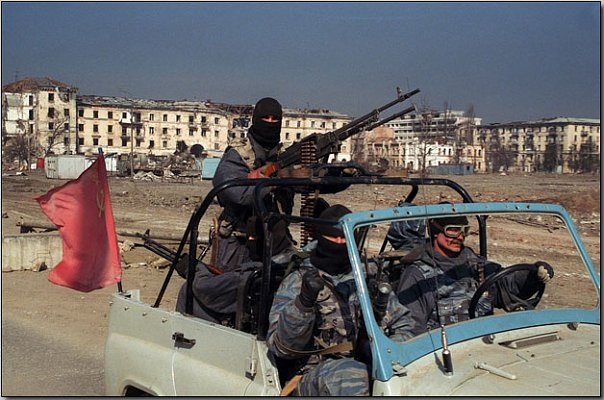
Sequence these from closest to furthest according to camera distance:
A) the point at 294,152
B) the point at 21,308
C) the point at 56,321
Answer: the point at 294,152 → the point at 56,321 → the point at 21,308

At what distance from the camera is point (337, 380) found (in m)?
3.37

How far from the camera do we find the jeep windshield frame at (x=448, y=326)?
10.7ft

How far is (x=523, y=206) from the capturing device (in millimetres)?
4223

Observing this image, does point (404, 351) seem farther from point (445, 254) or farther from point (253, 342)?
point (445, 254)

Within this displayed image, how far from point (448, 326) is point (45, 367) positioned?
5025mm

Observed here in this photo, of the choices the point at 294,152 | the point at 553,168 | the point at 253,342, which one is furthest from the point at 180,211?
the point at 553,168

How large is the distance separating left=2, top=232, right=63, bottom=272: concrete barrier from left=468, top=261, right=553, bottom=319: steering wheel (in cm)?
1009

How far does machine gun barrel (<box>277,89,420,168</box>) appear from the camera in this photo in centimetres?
552

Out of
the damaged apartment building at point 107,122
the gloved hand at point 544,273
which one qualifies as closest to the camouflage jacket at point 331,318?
the gloved hand at point 544,273

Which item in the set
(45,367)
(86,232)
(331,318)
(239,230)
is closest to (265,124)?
(239,230)

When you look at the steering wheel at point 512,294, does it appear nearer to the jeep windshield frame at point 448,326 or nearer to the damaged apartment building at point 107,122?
the jeep windshield frame at point 448,326

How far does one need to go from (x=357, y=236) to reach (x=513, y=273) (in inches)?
42.7

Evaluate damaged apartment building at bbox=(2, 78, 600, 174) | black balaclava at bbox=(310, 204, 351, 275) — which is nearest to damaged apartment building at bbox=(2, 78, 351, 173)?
damaged apartment building at bbox=(2, 78, 600, 174)

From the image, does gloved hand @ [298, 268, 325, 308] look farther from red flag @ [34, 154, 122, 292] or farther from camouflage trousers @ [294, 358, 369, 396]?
red flag @ [34, 154, 122, 292]
